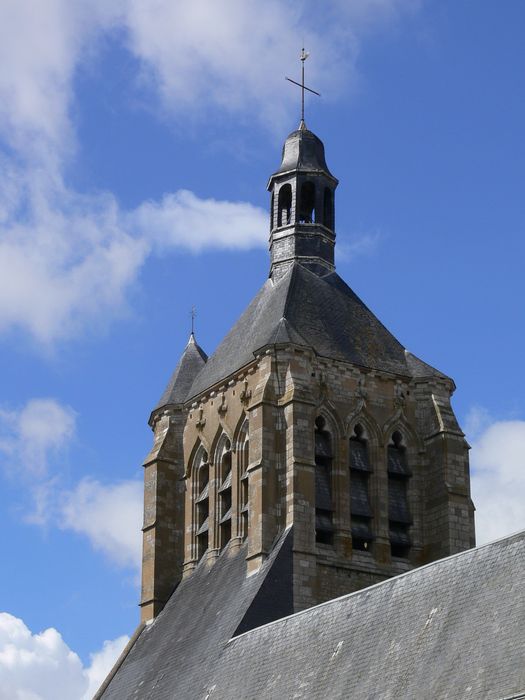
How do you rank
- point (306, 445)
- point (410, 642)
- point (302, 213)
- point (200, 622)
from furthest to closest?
point (302, 213)
point (306, 445)
point (200, 622)
point (410, 642)

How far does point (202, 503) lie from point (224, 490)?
55.1 inches

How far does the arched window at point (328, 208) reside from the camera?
4606 cm

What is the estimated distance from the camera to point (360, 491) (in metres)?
41.9

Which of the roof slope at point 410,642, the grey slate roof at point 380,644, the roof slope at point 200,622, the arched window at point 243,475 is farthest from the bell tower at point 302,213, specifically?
the roof slope at point 410,642

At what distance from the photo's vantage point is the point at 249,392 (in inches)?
1670

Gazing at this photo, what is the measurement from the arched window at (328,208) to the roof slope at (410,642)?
46.1 feet

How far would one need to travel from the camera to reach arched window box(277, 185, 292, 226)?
46.0 metres

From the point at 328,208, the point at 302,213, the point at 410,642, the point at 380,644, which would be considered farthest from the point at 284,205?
the point at 410,642

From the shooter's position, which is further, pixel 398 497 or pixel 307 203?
pixel 307 203

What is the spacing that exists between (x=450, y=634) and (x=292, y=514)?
411 inches

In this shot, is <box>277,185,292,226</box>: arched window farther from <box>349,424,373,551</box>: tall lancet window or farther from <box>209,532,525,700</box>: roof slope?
<box>209,532,525,700</box>: roof slope

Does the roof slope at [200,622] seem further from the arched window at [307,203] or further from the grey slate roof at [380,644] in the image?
the arched window at [307,203]

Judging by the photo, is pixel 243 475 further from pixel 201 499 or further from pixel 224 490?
pixel 201 499

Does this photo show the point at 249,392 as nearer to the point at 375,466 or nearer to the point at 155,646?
the point at 375,466
